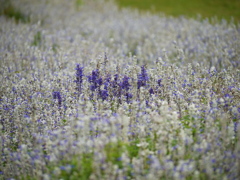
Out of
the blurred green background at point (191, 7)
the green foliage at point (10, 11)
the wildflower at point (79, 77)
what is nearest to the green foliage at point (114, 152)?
the wildflower at point (79, 77)

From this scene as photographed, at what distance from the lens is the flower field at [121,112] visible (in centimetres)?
504

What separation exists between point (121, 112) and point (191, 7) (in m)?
25.3

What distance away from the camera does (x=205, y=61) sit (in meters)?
11.5

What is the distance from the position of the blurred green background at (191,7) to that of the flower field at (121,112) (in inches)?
384

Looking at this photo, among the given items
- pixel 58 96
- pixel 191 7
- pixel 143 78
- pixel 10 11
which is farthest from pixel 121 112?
pixel 191 7

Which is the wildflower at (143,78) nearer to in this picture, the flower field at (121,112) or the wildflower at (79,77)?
the flower field at (121,112)

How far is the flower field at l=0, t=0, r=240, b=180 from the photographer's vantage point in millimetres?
5035

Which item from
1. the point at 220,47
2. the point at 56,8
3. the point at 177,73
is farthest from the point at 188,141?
the point at 56,8

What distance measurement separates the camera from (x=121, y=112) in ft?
19.5

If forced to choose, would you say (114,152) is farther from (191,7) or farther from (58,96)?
(191,7)

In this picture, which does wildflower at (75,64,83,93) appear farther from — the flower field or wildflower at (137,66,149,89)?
wildflower at (137,66,149,89)

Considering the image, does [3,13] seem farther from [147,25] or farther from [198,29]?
[198,29]

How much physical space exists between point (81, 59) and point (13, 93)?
370cm

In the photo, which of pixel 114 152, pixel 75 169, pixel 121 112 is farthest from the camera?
pixel 121 112
